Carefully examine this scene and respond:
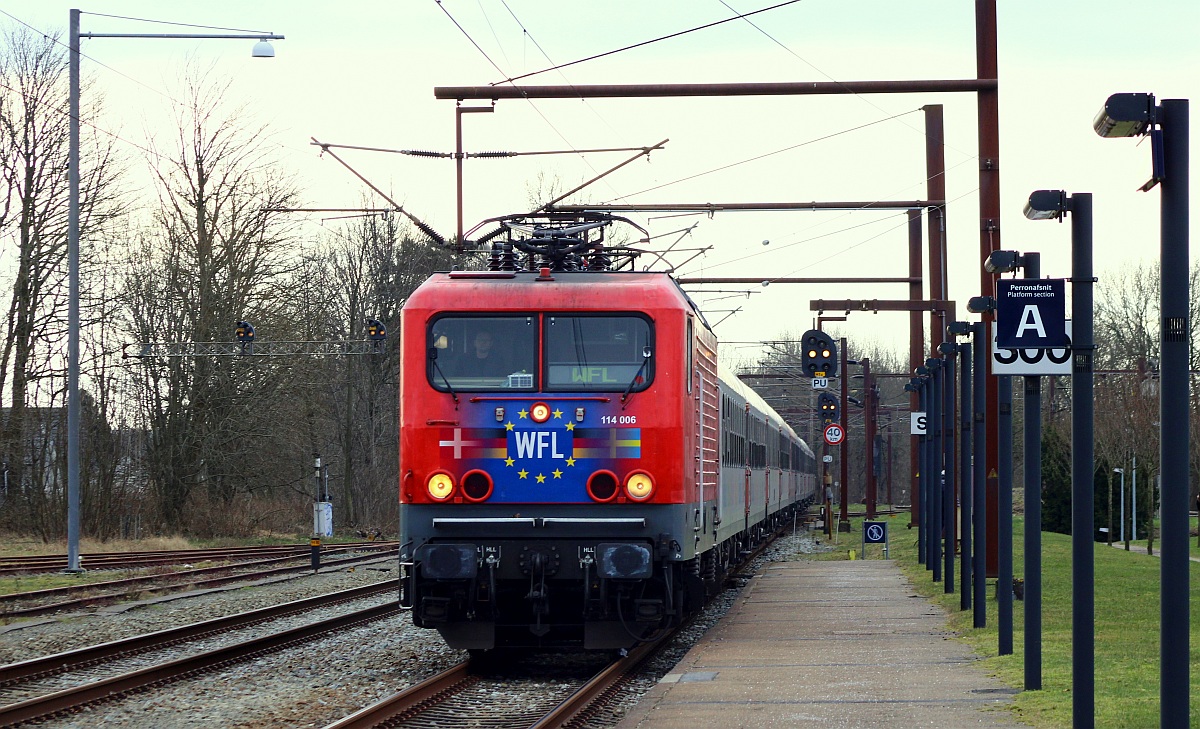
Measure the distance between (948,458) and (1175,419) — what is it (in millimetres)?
12602

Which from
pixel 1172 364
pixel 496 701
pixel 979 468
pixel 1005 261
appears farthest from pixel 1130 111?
pixel 979 468

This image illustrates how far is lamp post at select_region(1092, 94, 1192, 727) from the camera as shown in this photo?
6469 mm

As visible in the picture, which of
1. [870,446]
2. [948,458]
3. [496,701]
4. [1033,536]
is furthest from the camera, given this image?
[870,446]

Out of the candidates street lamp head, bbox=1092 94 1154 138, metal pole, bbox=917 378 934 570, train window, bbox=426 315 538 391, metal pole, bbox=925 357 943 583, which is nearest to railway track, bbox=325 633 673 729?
train window, bbox=426 315 538 391

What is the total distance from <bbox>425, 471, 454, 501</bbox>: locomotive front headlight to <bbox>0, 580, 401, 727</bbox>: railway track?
8.62 feet

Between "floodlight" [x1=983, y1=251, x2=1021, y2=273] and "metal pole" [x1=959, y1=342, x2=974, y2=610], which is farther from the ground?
"floodlight" [x1=983, y1=251, x2=1021, y2=273]

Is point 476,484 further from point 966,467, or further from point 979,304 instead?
point 966,467

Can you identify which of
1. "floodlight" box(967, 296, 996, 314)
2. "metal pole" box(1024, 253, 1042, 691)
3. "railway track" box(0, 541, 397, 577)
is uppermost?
"floodlight" box(967, 296, 996, 314)

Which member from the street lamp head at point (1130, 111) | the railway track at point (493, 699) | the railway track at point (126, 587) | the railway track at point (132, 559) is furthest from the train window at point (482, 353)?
the railway track at point (132, 559)

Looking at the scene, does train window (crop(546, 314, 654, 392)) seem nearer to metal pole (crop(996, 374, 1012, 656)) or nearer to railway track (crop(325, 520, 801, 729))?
railway track (crop(325, 520, 801, 729))

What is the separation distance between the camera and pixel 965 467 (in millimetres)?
16844

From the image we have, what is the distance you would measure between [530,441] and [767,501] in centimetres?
1779

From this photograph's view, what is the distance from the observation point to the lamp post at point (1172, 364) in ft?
21.2

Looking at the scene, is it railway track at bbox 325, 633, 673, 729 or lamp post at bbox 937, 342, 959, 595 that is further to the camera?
lamp post at bbox 937, 342, 959, 595
